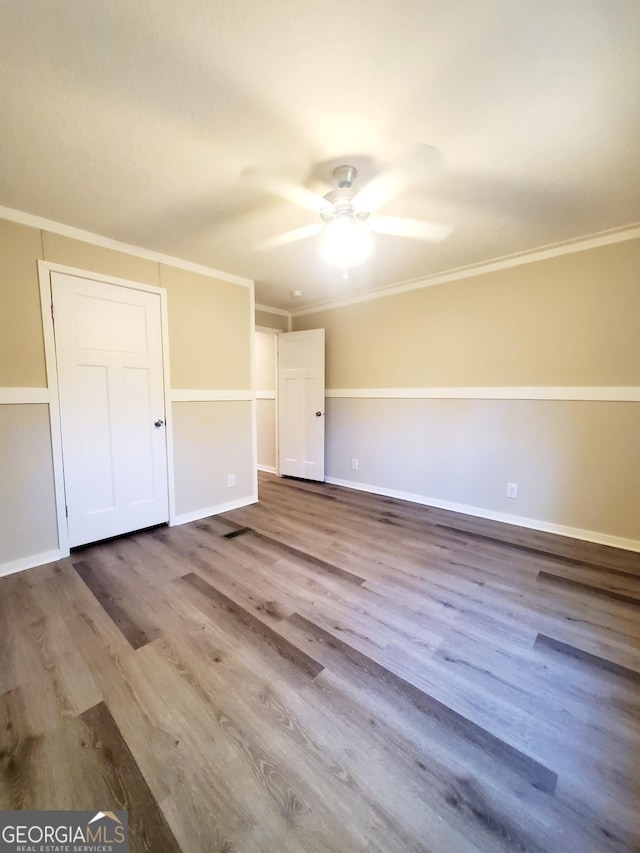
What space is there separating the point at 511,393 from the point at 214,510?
292 centimetres

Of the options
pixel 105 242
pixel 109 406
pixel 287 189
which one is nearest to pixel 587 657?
pixel 287 189

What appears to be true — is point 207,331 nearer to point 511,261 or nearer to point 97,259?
point 97,259

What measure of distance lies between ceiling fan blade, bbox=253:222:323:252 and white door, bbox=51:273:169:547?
0.99 m

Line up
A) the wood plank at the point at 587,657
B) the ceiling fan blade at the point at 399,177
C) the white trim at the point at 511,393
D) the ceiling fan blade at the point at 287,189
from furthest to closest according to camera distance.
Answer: the white trim at the point at 511,393, the ceiling fan blade at the point at 287,189, the ceiling fan blade at the point at 399,177, the wood plank at the point at 587,657

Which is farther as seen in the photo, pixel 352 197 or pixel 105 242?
pixel 105 242

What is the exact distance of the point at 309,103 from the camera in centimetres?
133

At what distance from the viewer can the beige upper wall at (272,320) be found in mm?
4344

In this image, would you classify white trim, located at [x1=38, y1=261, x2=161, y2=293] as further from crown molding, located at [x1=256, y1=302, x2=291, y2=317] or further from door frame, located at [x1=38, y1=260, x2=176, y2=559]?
crown molding, located at [x1=256, y1=302, x2=291, y2=317]

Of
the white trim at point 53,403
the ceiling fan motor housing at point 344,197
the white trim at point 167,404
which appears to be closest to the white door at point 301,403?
the white trim at point 167,404

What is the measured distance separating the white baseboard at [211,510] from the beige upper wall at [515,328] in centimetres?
183

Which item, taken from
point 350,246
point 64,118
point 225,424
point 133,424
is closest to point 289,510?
point 225,424

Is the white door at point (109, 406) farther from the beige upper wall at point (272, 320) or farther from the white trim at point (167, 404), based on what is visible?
the beige upper wall at point (272, 320)

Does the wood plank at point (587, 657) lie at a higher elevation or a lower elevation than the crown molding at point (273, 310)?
lower

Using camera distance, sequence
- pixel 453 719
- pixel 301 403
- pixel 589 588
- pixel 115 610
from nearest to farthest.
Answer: pixel 453 719, pixel 115 610, pixel 589 588, pixel 301 403
